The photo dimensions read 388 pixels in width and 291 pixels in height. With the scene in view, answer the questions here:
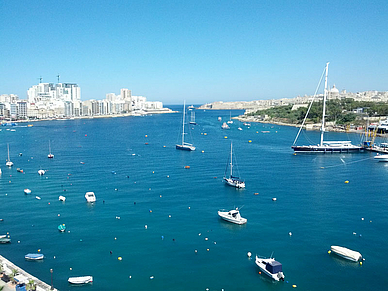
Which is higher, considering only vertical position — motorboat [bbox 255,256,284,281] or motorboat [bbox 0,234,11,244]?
motorboat [bbox 255,256,284,281]

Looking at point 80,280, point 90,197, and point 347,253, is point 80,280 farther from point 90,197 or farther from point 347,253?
point 347,253

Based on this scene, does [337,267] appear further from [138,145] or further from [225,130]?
[225,130]

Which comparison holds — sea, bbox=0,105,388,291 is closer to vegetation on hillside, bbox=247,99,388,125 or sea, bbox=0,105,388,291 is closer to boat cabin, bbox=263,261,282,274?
boat cabin, bbox=263,261,282,274

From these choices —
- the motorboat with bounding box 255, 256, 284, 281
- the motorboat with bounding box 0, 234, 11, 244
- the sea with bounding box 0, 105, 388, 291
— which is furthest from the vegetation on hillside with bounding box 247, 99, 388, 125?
the motorboat with bounding box 0, 234, 11, 244

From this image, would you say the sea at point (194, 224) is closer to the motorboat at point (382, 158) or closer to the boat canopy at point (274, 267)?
the boat canopy at point (274, 267)

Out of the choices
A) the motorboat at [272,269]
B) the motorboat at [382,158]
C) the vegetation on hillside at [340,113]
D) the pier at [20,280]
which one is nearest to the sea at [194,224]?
the motorboat at [272,269]

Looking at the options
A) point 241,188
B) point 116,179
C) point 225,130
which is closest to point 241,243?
point 241,188
